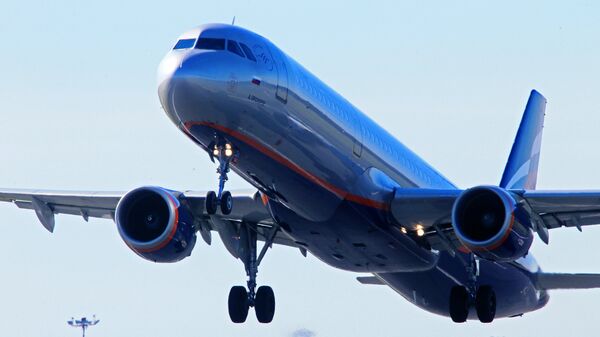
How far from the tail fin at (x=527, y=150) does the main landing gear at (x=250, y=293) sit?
395 inches

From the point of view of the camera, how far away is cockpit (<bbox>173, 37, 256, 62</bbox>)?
31750 millimetres

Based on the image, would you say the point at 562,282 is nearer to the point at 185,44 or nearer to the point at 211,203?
the point at 211,203

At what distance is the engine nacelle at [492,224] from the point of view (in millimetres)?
35219

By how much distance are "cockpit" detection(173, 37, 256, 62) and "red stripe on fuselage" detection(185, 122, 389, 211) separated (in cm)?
174

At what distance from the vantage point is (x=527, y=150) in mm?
48875

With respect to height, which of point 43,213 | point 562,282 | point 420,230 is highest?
point 43,213

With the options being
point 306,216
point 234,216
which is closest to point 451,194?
point 306,216

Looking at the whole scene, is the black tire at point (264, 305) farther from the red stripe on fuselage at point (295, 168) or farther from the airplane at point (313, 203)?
the red stripe on fuselage at point (295, 168)

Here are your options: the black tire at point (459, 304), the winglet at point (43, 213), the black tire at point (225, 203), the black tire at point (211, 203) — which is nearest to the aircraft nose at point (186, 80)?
the black tire at point (211, 203)

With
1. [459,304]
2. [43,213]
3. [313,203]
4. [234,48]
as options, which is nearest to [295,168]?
[313,203]

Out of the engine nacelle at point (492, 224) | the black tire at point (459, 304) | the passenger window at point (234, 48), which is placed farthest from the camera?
the black tire at point (459, 304)

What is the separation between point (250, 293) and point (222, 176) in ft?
28.5

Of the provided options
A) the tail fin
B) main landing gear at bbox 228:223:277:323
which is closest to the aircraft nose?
main landing gear at bbox 228:223:277:323

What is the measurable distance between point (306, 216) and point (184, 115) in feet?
17.1
